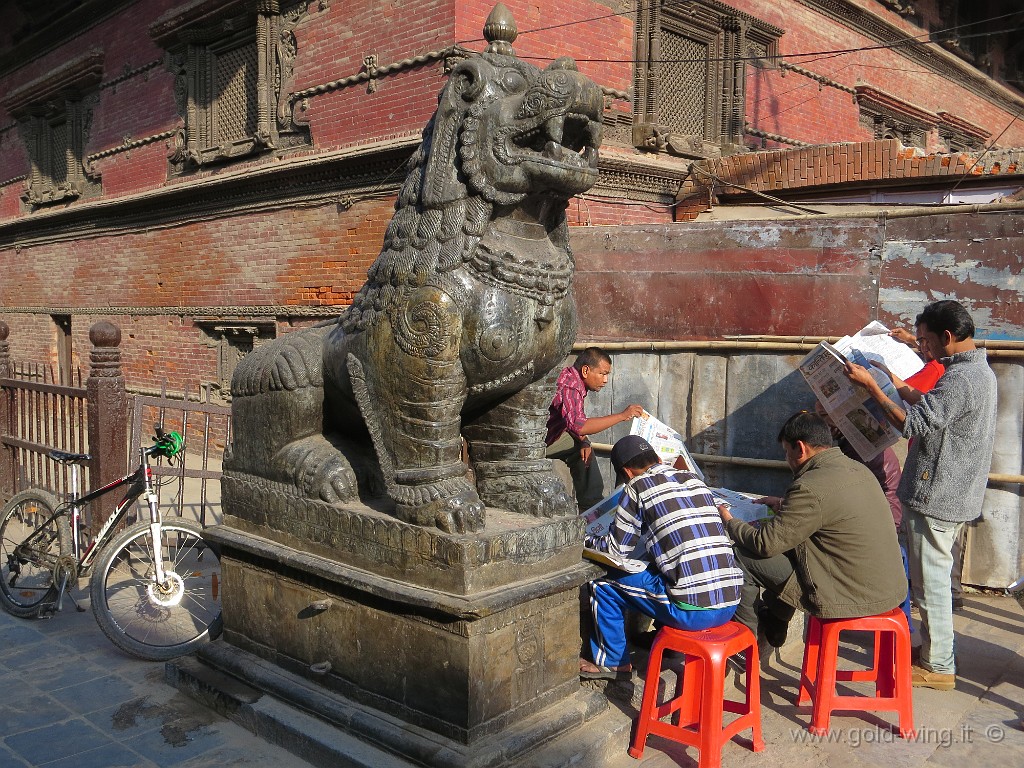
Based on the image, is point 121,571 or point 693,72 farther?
point 693,72

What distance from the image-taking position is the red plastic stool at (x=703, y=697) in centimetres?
310

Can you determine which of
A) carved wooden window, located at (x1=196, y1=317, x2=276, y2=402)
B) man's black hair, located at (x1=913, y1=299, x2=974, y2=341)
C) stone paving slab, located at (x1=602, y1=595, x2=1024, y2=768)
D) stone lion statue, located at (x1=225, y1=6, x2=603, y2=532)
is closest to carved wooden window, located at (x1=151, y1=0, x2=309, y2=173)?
carved wooden window, located at (x1=196, y1=317, x2=276, y2=402)

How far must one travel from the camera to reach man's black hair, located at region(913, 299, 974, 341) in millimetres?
4004

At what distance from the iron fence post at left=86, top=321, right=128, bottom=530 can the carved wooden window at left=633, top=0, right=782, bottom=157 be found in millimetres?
5813

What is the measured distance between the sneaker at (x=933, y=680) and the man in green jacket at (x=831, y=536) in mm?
722

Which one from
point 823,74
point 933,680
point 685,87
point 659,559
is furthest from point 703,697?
point 823,74

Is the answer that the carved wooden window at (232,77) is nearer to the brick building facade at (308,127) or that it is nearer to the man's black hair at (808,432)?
the brick building facade at (308,127)

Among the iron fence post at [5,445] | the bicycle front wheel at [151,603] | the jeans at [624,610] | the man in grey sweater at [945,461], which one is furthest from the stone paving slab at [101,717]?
the man in grey sweater at [945,461]

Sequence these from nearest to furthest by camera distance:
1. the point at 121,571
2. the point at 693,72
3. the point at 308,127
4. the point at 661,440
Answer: the point at 661,440, the point at 121,571, the point at 308,127, the point at 693,72

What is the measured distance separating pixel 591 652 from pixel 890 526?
1394 mm

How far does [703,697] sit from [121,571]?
407cm

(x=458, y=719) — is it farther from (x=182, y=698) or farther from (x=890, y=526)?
(x=890, y=526)

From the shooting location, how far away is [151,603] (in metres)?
4.62

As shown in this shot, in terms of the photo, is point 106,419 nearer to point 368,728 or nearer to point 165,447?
point 165,447
